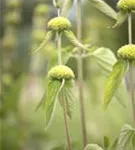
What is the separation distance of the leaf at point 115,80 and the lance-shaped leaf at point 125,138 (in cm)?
4

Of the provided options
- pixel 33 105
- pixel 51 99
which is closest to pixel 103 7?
pixel 51 99

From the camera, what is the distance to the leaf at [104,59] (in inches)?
33.1

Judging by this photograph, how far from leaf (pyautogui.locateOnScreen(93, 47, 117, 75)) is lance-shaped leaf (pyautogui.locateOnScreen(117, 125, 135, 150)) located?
0.18 m

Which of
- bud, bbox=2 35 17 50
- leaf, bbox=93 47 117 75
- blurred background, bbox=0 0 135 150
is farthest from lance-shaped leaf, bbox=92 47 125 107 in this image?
bud, bbox=2 35 17 50

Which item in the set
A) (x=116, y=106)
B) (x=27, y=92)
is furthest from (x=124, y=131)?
(x=27, y=92)

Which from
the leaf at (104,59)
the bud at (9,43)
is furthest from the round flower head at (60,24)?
the bud at (9,43)

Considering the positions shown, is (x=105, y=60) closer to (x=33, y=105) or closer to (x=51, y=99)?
(x=51, y=99)

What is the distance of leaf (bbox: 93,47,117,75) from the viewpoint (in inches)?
33.1

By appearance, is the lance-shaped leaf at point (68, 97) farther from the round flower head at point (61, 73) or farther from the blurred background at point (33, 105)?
the blurred background at point (33, 105)

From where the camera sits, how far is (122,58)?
2.18 feet

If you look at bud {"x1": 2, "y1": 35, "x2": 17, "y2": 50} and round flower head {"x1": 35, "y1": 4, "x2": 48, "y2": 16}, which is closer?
round flower head {"x1": 35, "y1": 4, "x2": 48, "y2": 16}

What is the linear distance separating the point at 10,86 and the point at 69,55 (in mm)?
717

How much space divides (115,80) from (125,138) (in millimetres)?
71

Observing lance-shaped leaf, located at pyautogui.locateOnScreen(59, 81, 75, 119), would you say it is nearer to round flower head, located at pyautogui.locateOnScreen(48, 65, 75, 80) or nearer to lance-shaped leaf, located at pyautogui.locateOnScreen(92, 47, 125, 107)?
round flower head, located at pyautogui.locateOnScreen(48, 65, 75, 80)
